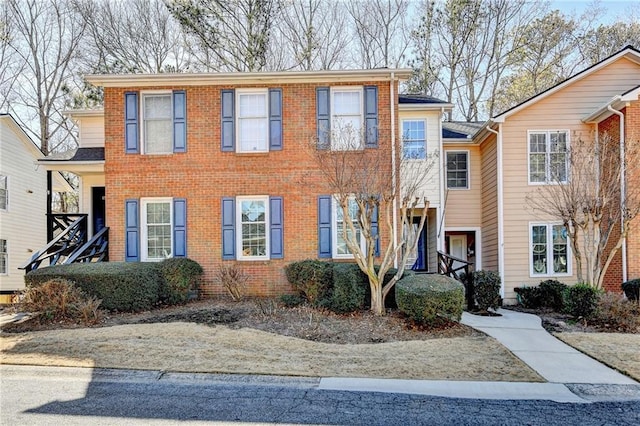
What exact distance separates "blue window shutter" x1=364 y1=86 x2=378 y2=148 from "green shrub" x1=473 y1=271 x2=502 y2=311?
4.42 metres

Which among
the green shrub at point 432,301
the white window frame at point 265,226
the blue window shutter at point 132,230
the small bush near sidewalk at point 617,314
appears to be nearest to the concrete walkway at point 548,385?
the green shrub at point 432,301

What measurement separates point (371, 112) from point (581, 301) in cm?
674

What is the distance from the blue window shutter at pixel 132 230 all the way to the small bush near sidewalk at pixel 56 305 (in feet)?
10.5

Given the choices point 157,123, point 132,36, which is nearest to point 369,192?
point 157,123

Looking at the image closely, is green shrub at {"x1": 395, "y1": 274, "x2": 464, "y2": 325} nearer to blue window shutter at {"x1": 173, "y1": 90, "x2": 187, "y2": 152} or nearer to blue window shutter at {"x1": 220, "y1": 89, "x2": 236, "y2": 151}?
blue window shutter at {"x1": 220, "y1": 89, "x2": 236, "y2": 151}

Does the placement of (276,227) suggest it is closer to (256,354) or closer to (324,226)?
(324,226)

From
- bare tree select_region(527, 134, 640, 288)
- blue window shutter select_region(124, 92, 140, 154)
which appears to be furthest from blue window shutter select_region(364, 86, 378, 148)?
blue window shutter select_region(124, 92, 140, 154)

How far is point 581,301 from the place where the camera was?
10789 millimetres

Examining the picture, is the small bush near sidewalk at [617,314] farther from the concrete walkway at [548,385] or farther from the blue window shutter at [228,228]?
the blue window shutter at [228,228]

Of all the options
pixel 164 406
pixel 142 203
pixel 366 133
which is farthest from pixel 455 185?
pixel 164 406

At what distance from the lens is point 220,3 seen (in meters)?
22.5

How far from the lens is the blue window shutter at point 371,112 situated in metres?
13.2

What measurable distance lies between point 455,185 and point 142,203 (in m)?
9.64

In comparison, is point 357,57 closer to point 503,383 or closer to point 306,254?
point 306,254
